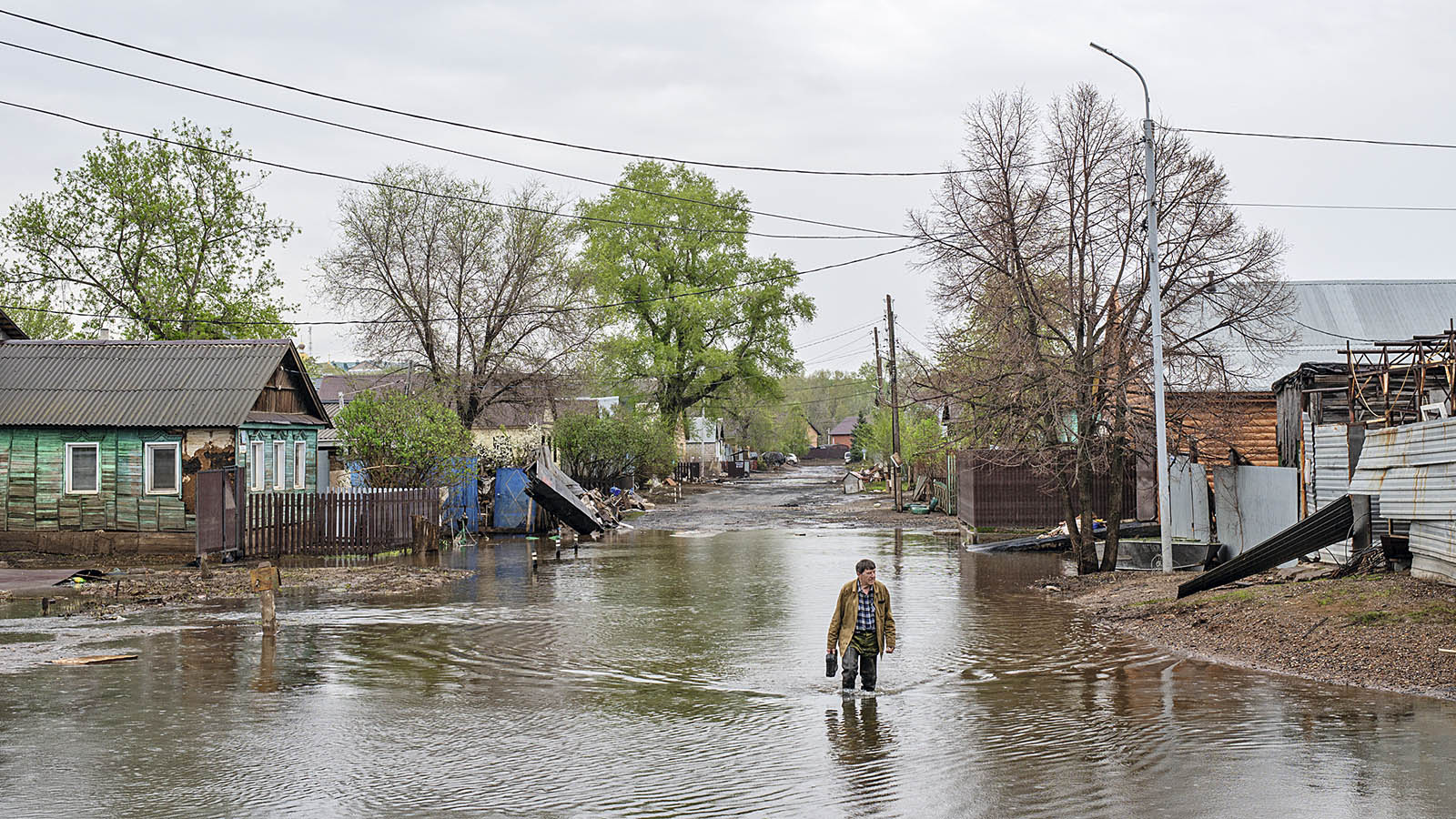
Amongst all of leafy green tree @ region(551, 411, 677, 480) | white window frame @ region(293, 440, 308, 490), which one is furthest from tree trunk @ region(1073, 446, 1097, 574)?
leafy green tree @ region(551, 411, 677, 480)

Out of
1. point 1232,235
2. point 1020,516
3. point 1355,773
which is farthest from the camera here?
point 1020,516

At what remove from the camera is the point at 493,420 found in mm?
53688

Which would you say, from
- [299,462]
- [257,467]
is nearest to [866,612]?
[257,467]

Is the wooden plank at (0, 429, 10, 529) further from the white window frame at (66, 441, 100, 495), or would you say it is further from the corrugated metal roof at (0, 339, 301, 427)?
the white window frame at (66, 441, 100, 495)

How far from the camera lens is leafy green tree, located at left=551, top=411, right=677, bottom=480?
5556 cm

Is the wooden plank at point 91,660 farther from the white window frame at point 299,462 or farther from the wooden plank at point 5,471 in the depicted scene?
the white window frame at point 299,462

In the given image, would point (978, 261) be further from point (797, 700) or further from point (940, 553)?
point (797, 700)

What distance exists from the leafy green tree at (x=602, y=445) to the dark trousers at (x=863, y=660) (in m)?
44.6

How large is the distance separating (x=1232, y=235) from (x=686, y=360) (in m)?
49.0

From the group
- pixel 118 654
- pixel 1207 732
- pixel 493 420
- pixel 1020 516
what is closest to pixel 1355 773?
pixel 1207 732

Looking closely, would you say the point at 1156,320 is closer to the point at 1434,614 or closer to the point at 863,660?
the point at 1434,614

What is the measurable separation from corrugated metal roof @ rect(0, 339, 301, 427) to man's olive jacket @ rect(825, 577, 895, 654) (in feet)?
64.6

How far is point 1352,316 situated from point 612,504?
2540 cm

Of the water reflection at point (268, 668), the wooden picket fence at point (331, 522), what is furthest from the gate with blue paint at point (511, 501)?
the water reflection at point (268, 668)
